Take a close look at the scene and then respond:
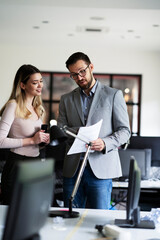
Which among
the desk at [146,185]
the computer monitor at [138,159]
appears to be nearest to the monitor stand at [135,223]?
the desk at [146,185]

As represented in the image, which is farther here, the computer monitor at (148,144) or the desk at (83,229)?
the computer monitor at (148,144)

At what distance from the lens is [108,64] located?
33.2 feet

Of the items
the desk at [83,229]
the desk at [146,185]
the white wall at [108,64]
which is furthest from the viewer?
the white wall at [108,64]

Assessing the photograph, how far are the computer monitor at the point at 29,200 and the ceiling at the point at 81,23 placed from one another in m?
5.64

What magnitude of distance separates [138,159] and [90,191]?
1801 millimetres

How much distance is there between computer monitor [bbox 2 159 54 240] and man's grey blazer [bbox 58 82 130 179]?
113cm

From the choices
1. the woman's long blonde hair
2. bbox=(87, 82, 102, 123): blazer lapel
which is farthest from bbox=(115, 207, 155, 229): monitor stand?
the woman's long blonde hair

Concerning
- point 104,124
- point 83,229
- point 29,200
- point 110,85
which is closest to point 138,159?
point 104,124

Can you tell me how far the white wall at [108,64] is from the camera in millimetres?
10023

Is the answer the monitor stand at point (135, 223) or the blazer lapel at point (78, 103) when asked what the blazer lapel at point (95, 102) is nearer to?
the blazer lapel at point (78, 103)

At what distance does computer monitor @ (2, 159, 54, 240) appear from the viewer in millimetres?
1157

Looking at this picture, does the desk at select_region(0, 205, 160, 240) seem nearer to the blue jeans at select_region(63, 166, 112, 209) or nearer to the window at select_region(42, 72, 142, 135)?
the blue jeans at select_region(63, 166, 112, 209)

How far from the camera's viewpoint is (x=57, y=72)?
10.1m

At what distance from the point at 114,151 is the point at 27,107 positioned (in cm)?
69
